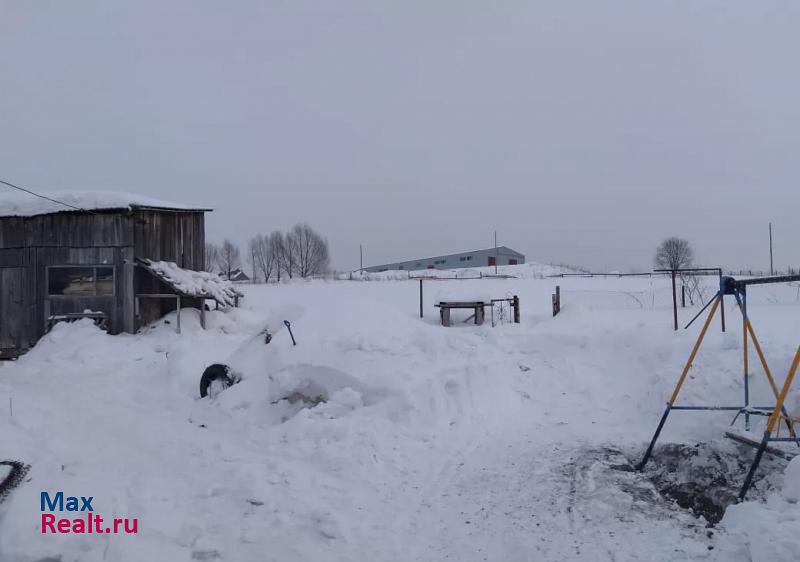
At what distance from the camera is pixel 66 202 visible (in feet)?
60.6

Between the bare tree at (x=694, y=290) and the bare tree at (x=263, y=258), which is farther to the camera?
the bare tree at (x=263, y=258)

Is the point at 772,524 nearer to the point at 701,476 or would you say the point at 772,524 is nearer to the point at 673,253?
the point at 701,476

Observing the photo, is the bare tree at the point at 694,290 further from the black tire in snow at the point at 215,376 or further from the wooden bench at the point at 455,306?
the black tire in snow at the point at 215,376

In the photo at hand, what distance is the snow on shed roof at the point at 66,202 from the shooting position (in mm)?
18266

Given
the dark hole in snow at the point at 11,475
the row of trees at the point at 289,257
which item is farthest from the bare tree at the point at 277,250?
the dark hole in snow at the point at 11,475

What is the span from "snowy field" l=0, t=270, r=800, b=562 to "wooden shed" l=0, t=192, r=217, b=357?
5.38m

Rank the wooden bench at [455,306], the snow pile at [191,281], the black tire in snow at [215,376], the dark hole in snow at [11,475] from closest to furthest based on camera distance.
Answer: the dark hole in snow at [11,475], the black tire in snow at [215,376], the wooden bench at [455,306], the snow pile at [191,281]

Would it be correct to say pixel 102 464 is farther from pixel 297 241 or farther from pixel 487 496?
pixel 297 241

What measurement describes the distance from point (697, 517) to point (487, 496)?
1.92 m

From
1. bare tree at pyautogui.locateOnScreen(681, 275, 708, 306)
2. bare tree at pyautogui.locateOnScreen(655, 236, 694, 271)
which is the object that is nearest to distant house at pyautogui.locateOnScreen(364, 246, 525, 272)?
bare tree at pyautogui.locateOnScreen(655, 236, 694, 271)

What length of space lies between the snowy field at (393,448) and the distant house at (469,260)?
5783 centimetres

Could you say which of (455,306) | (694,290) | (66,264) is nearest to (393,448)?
(455,306)

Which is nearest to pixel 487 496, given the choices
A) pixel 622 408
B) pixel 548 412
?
pixel 548 412

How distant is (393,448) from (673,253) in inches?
2448
